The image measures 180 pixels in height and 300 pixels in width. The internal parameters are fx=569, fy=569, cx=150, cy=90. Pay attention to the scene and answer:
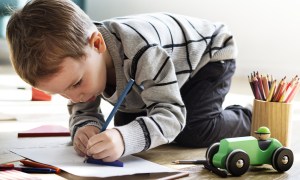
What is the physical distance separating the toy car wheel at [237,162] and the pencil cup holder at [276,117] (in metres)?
0.22

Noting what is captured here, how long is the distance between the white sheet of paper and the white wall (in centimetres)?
187

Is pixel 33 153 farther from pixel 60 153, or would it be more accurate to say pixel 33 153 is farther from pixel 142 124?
pixel 142 124

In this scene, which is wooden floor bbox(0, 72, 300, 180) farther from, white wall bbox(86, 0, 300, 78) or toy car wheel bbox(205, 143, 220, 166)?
white wall bbox(86, 0, 300, 78)

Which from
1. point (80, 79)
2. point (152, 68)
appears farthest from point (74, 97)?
point (152, 68)

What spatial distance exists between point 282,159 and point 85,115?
1.41 feet

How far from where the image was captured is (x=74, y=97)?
105 cm

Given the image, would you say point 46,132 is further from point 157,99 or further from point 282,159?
point 282,159

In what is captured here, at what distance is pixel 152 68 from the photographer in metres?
1.08

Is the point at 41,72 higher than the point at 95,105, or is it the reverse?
the point at 41,72

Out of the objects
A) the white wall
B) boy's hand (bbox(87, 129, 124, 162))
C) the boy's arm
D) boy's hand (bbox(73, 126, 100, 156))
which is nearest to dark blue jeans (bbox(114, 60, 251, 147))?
the boy's arm

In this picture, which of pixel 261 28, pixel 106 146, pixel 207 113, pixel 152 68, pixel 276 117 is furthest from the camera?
pixel 261 28

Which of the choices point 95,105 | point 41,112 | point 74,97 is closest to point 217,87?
point 95,105

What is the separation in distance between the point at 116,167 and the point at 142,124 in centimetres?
10

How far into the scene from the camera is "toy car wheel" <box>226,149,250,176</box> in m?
1.01
